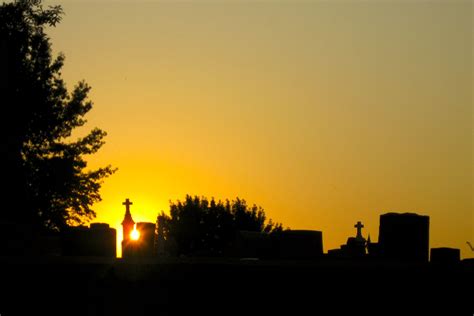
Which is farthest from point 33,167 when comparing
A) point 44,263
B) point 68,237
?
point 44,263

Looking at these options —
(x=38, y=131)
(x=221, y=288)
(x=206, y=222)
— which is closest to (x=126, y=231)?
(x=221, y=288)

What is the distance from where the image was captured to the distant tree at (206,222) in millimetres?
73938

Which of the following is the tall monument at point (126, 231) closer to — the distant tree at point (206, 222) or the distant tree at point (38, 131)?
the distant tree at point (38, 131)

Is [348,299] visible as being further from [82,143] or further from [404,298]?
[82,143]

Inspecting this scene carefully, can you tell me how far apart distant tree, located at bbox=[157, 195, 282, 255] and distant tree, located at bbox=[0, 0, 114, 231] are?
33.3 metres

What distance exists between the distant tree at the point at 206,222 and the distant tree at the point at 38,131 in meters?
33.3

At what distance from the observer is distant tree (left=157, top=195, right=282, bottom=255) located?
73.9 meters

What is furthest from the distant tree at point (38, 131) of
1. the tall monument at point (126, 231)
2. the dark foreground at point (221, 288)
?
the dark foreground at point (221, 288)

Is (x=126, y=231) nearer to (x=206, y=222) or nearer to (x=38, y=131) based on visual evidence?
(x=38, y=131)

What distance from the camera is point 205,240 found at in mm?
73625

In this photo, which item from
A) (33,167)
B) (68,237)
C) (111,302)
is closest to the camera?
(111,302)

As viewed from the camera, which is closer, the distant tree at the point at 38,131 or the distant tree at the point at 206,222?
the distant tree at the point at 38,131

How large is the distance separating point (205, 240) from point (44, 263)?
194ft

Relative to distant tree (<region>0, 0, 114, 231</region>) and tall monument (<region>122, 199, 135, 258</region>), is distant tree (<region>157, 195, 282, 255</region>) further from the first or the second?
tall monument (<region>122, 199, 135, 258</region>)
